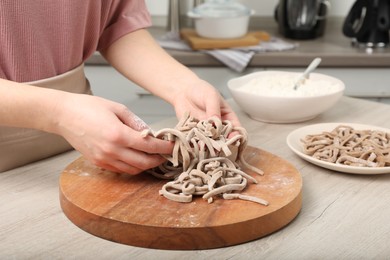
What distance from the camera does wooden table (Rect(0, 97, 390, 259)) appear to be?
39.4 inches

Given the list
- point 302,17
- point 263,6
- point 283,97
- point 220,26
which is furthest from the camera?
point 263,6

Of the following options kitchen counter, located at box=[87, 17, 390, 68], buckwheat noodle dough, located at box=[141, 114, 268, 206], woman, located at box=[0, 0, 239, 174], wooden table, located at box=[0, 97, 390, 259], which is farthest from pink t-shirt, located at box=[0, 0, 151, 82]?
kitchen counter, located at box=[87, 17, 390, 68]

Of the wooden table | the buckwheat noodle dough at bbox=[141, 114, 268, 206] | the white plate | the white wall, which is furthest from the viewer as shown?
the white wall

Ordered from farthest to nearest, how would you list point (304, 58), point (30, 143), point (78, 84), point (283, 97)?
point (304, 58), point (283, 97), point (78, 84), point (30, 143)

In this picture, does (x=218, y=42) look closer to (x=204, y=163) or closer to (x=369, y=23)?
(x=369, y=23)

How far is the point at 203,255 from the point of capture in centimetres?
100

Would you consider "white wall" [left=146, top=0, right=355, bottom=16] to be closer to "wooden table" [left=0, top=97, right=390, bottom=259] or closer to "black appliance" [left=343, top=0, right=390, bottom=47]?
"black appliance" [left=343, top=0, right=390, bottom=47]

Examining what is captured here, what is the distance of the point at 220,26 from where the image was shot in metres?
2.72

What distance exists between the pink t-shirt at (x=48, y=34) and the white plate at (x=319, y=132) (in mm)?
471

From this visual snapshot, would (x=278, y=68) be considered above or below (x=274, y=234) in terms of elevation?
below

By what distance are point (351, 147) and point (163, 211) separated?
0.49 metres

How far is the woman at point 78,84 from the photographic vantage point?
3.67 ft

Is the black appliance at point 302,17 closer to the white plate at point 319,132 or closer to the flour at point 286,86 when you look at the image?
the flour at point 286,86

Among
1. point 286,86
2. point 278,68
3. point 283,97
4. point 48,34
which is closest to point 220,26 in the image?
point 278,68
